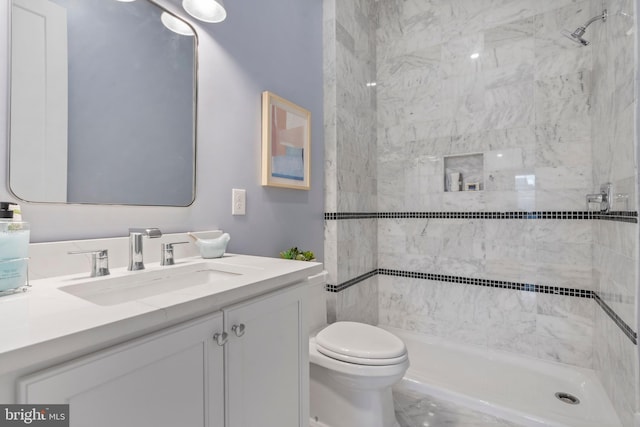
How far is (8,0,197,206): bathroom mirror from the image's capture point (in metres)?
0.86

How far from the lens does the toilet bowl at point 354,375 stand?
1399 millimetres

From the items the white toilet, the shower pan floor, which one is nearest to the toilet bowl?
the white toilet

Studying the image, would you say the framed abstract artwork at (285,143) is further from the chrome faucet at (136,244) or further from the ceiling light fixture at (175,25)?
the chrome faucet at (136,244)

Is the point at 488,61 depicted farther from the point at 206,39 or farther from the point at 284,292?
the point at 284,292

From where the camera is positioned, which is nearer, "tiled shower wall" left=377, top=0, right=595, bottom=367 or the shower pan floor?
the shower pan floor

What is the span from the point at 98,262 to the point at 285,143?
3.61 ft

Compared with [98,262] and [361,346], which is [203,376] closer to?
[98,262]

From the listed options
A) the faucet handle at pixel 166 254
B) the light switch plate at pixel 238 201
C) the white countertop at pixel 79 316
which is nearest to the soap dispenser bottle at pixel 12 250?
the white countertop at pixel 79 316

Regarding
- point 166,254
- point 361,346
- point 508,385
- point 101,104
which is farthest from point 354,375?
point 101,104

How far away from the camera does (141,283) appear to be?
96 centimetres

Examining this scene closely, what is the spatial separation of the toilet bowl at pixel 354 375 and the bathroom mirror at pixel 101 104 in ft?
3.22

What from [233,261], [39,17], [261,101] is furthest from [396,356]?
[39,17]

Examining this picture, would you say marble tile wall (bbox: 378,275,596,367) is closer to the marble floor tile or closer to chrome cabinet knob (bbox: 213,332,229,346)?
the marble floor tile

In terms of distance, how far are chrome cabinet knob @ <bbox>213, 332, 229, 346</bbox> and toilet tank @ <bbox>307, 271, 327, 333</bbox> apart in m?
1.04
